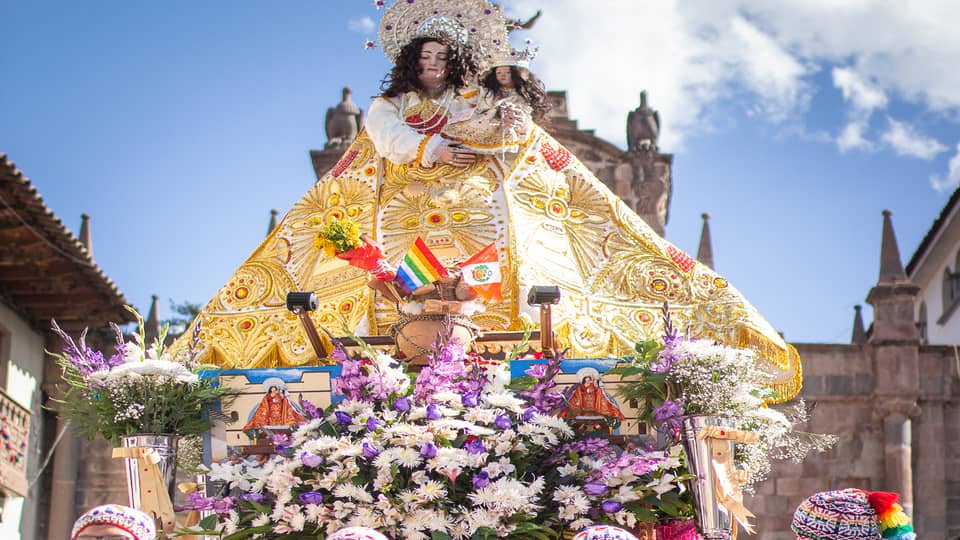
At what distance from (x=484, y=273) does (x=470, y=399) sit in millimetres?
1088

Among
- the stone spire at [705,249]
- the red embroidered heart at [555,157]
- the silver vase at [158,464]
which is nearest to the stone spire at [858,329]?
the stone spire at [705,249]

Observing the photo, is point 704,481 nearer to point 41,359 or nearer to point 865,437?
point 865,437

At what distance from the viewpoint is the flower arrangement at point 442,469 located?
25.2 ft

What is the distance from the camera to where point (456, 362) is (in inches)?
325

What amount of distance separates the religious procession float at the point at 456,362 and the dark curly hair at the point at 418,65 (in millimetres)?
16

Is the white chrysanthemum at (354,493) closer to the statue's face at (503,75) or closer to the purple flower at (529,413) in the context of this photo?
the purple flower at (529,413)

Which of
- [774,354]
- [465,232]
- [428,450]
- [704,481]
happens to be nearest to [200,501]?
[428,450]

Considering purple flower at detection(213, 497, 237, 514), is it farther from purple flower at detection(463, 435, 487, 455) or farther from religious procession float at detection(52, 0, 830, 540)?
purple flower at detection(463, 435, 487, 455)

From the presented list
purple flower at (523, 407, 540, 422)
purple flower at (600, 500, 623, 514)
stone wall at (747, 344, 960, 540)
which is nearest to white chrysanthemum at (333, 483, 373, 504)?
purple flower at (523, 407, 540, 422)

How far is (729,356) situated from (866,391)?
12.3 meters

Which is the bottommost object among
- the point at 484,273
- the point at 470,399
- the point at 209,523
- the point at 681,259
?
the point at 209,523

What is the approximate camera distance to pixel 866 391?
785 inches

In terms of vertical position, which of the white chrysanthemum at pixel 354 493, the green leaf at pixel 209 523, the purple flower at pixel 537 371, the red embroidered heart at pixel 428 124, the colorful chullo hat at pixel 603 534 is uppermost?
the red embroidered heart at pixel 428 124

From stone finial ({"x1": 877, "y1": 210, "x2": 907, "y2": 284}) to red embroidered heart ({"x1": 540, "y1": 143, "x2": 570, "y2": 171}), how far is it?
10504mm
